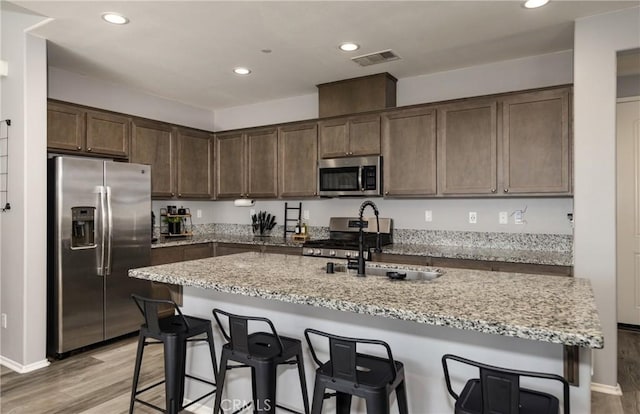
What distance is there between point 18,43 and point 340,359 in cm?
364

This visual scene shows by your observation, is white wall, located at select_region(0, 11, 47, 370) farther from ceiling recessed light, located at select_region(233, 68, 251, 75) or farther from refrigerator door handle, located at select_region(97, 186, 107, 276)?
ceiling recessed light, located at select_region(233, 68, 251, 75)

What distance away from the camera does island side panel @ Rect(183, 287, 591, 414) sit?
4.93ft

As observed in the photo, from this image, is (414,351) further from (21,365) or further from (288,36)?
(21,365)

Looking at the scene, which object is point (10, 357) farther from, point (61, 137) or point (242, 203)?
point (242, 203)

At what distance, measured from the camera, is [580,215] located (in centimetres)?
289

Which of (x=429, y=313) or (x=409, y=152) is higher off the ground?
(x=409, y=152)

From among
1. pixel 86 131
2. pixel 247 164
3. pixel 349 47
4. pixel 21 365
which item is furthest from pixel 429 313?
pixel 247 164

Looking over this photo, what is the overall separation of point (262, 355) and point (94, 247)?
257cm

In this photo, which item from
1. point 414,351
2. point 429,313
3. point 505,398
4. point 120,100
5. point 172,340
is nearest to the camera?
point 505,398

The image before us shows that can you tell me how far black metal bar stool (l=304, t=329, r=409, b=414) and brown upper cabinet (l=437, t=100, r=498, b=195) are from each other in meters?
2.39

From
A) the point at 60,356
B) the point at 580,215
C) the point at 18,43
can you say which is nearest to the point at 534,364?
the point at 580,215

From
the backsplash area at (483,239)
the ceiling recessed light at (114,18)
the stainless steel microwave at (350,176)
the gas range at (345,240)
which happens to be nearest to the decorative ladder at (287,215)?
the backsplash area at (483,239)

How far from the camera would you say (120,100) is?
15.1ft

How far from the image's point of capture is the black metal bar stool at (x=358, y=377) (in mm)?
1490
